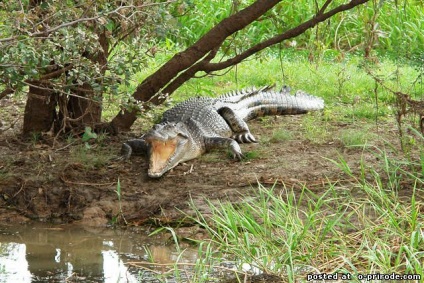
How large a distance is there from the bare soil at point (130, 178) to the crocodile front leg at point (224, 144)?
0.28 feet

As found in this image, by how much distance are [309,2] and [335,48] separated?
93 centimetres

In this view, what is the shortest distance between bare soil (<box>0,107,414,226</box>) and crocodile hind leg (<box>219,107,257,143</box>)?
1.13 ft

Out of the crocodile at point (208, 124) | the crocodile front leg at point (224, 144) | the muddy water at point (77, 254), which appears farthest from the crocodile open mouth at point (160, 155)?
the muddy water at point (77, 254)

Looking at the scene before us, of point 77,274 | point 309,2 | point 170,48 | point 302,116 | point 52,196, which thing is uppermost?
point 309,2

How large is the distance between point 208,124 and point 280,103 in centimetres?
112

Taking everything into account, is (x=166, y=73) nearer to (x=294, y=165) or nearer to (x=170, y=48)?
(x=294, y=165)

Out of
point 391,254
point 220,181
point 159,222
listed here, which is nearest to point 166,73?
point 220,181

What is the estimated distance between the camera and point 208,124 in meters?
8.76

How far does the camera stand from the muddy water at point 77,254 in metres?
5.23

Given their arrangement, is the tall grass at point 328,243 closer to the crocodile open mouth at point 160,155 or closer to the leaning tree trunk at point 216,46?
the crocodile open mouth at point 160,155

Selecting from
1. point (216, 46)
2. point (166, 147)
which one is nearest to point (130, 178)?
point (166, 147)

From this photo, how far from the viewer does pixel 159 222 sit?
6312 millimetres

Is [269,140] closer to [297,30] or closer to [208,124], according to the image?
[208,124]

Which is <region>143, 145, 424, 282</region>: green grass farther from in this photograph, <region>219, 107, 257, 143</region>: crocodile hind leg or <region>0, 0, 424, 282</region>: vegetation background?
<region>219, 107, 257, 143</region>: crocodile hind leg
